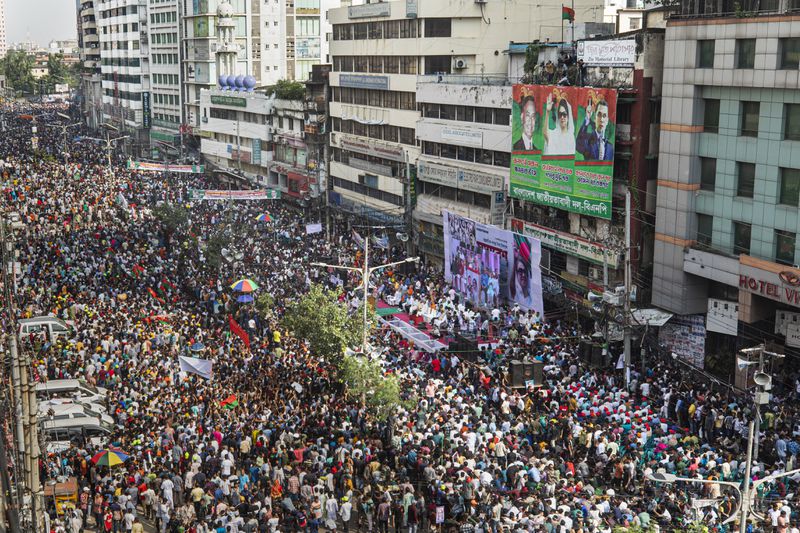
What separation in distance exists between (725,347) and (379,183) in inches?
1148

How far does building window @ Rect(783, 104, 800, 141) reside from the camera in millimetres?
32594

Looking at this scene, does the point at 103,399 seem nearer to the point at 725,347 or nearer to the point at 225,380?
the point at 225,380

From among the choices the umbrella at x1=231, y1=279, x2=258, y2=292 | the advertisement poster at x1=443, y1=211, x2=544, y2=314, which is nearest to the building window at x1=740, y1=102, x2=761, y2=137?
the advertisement poster at x1=443, y1=211, x2=544, y2=314

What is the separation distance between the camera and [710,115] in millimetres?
35938

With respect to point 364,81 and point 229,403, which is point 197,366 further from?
point 364,81

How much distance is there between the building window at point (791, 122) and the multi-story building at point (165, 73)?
7803cm

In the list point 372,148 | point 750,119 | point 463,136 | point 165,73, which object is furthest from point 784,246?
point 165,73

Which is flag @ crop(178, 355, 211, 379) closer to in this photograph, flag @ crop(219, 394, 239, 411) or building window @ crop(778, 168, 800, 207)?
flag @ crop(219, 394, 239, 411)

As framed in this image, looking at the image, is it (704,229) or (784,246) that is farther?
(704,229)

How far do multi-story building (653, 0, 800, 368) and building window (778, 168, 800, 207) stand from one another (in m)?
0.03

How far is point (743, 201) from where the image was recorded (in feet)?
114

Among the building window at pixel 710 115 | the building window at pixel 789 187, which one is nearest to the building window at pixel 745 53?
the building window at pixel 710 115

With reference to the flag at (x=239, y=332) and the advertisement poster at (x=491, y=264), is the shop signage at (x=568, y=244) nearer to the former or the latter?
the advertisement poster at (x=491, y=264)

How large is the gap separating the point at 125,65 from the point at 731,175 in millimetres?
97396
